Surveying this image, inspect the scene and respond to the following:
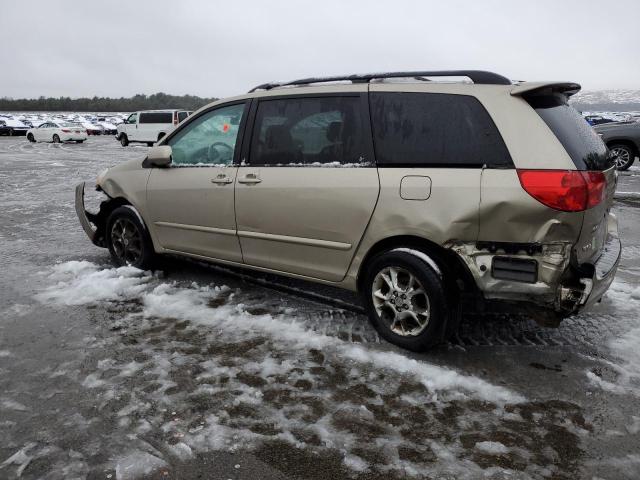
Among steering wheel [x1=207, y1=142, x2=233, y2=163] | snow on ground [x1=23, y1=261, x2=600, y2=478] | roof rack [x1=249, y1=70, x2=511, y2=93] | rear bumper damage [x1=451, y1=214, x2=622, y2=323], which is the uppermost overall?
roof rack [x1=249, y1=70, x2=511, y2=93]

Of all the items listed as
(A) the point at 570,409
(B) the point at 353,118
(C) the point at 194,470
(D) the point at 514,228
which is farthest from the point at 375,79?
(C) the point at 194,470

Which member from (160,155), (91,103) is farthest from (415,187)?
(91,103)

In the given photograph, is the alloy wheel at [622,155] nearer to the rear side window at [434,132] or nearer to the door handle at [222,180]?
the rear side window at [434,132]

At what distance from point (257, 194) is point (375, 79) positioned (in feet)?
4.04

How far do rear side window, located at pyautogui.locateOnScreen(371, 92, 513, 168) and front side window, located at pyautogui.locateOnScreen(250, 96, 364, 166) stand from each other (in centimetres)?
18

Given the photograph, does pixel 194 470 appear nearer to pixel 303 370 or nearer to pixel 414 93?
pixel 303 370

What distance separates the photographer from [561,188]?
303 cm

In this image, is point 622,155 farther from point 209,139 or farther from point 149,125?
point 149,125

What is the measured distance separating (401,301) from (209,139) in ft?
7.42

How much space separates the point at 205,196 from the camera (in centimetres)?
455

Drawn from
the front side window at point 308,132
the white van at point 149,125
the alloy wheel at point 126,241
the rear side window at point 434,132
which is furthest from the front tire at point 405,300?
the white van at point 149,125

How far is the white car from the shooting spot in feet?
108

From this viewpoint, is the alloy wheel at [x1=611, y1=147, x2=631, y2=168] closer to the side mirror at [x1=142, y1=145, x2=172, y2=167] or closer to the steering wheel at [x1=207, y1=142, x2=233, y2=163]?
the steering wheel at [x1=207, y1=142, x2=233, y2=163]

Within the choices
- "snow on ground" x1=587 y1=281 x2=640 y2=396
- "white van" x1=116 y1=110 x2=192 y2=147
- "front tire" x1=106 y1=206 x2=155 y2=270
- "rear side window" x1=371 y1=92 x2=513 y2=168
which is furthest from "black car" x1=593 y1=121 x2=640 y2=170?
"white van" x1=116 y1=110 x2=192 y2=147
